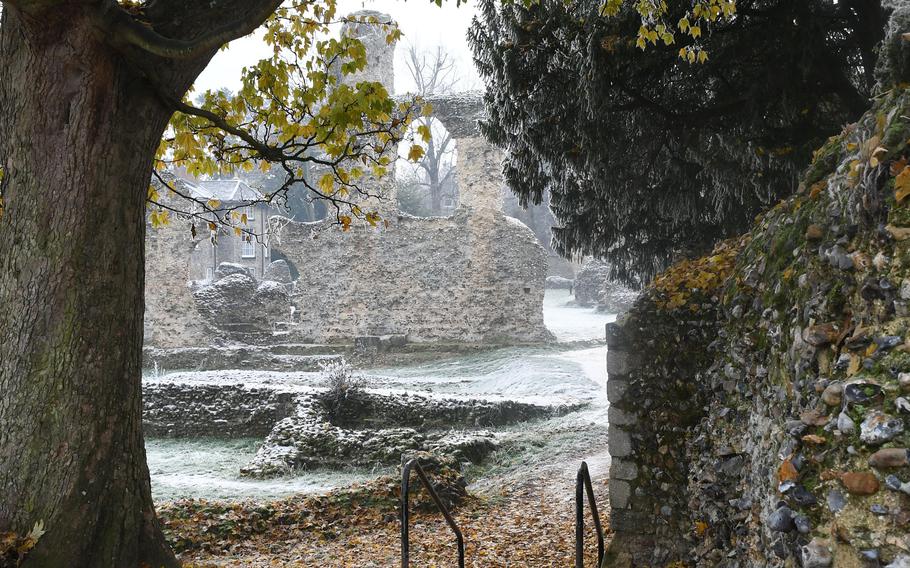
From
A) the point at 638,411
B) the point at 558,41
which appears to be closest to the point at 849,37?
the point at 558,41

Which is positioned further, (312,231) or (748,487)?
(312,231)

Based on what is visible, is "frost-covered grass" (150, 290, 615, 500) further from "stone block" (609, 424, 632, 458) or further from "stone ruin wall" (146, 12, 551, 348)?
"stone block" (609, 424, 632, 458)

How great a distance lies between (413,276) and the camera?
2084 centimetres

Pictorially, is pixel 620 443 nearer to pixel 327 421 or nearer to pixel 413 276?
pixel 327 421

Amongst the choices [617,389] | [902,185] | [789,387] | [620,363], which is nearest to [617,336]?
[620,363]

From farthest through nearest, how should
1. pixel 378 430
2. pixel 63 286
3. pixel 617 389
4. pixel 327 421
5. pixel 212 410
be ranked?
pixel 212 410 < pixel 327 421 < pixel 378 430 < pixel 617 389 < pixel 63 286

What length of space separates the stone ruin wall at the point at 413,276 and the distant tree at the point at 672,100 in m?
12.6

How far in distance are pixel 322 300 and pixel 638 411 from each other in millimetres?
16910

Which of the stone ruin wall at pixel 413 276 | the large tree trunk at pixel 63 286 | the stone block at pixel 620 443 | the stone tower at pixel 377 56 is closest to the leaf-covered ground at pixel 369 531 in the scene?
the stone block at pixel 620 443

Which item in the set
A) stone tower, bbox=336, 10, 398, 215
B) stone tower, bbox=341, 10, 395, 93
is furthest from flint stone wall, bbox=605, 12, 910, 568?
stone tower, bbox=341, 10, 395, 93

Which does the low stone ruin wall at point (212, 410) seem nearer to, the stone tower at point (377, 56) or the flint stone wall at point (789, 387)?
the flint stone wall at point (789, 387)

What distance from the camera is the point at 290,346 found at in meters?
20.3

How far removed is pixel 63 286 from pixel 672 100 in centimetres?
538

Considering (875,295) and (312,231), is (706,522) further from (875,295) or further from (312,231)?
(312,231)
